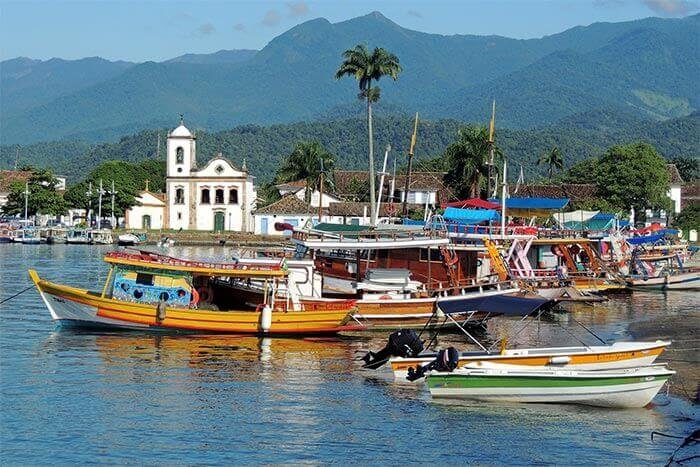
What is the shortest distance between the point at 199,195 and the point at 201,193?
28 cm

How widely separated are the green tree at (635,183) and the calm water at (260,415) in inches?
2728

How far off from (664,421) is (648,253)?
40.2m

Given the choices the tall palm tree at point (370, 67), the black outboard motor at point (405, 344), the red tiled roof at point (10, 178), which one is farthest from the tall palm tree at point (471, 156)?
the black outboard motor at point (405, 344)

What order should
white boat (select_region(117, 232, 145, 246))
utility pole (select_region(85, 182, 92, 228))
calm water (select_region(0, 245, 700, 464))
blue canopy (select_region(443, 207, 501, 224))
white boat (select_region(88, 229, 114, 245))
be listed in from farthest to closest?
utility pole (select_region(85, 182, 92, 228)) → white boat (select_region(88, 229, 114, 245)) → white boat (select_region(117, 232, 145, 246)) → blue canopy (select_region(443, 207, 501, 224)) → calm water (select_region(0, 245, 700, 464))

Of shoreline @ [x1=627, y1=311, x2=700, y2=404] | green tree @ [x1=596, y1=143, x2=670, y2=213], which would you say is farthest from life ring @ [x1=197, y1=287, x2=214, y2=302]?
green tree @ [x1=596, y1=143, x2=670, y2=213]

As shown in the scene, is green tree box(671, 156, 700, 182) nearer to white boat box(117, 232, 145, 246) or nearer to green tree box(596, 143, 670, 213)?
green tree box(596, 143, 670, 213)

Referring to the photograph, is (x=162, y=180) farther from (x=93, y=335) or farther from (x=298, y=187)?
(x=93, y=335)

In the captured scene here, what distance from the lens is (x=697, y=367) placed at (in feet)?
96.0

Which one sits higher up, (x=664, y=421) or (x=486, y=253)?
(x=486, y=253)

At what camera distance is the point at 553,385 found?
24219 millimetres

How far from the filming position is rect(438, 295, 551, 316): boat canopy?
30625 mm

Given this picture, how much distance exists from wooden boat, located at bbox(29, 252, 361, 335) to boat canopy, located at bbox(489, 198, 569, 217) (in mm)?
18114

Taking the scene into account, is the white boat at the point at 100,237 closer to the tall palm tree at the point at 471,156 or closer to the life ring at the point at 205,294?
the tall palm tree at the point at 471,156

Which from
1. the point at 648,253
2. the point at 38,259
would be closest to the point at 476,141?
the point at 648,253
